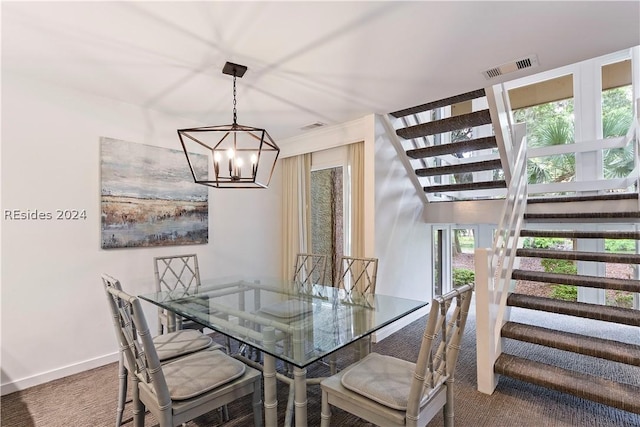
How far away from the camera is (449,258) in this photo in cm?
511

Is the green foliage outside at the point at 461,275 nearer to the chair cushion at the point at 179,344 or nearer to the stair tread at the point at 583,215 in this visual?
the stair tread at the point at 583,215

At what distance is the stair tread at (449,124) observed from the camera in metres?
3.11

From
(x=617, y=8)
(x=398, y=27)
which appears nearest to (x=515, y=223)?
(x=617, y=8)

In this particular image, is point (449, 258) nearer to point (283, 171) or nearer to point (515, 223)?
point (515, 223)

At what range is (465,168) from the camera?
3619mm

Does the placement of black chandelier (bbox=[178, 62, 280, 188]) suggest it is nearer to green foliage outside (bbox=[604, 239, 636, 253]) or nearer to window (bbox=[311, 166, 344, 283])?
window (bbox=[311, 166, 344, 283])

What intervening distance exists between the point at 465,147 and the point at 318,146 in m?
1.76

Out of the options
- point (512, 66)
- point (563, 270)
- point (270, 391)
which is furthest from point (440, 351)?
point (563, 270)

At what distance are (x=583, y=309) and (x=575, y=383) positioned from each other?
553 millimetres

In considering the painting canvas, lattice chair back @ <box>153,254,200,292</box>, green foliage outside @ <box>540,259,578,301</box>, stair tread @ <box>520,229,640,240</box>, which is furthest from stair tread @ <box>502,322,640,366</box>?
the painting canvas

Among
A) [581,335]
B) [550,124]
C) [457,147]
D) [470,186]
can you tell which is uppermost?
[550,124]

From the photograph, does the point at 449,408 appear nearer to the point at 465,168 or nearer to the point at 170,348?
the point at 170,348

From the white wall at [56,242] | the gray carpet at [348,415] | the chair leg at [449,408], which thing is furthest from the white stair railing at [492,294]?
the white wall at [56,242]

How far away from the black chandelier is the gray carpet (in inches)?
65.9
